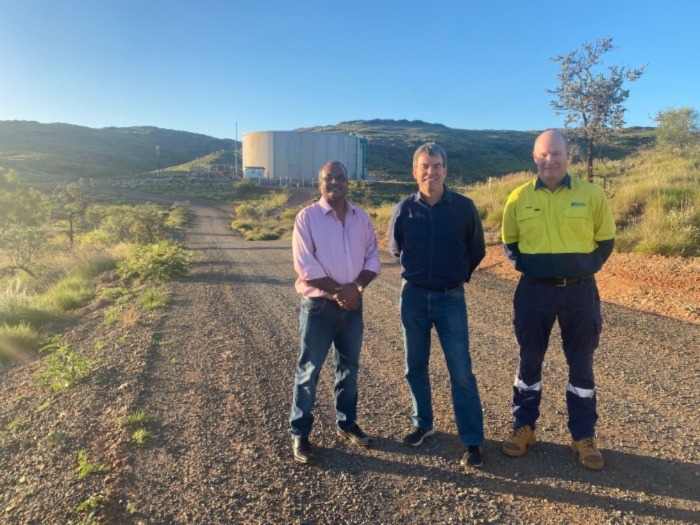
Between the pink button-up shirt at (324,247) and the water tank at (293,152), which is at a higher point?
the water tank at (293,152)

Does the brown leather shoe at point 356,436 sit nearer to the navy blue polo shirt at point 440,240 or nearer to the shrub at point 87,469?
the navy blue polo shirt at point 440,240

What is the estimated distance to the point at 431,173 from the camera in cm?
290

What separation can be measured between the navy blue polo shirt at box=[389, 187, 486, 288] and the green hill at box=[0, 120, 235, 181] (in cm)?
7002

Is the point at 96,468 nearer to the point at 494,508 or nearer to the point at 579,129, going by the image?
the point at 494,508

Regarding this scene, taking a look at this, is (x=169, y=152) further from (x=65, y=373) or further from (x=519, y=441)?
(x=519, y=441)

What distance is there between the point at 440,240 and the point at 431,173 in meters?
0.43

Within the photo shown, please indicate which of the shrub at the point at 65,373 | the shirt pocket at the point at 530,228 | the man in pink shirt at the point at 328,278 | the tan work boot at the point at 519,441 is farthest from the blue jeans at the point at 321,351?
the shrub at the point at 65,373

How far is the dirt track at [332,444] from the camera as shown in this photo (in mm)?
2547

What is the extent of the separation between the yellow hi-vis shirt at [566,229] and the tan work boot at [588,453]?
1083mm

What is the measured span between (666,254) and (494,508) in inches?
298

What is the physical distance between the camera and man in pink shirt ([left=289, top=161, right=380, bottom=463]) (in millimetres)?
2945

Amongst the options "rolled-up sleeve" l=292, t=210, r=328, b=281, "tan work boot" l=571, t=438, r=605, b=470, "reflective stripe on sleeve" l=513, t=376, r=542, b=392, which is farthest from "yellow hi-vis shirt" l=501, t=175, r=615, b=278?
"rolled-up sleeve" l=292, t=210, r=328, b=281

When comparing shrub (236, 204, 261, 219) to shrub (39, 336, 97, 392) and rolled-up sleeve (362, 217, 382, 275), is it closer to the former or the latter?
shrub (39, 336, 97, 392)

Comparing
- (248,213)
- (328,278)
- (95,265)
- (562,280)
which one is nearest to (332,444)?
(328,278)
